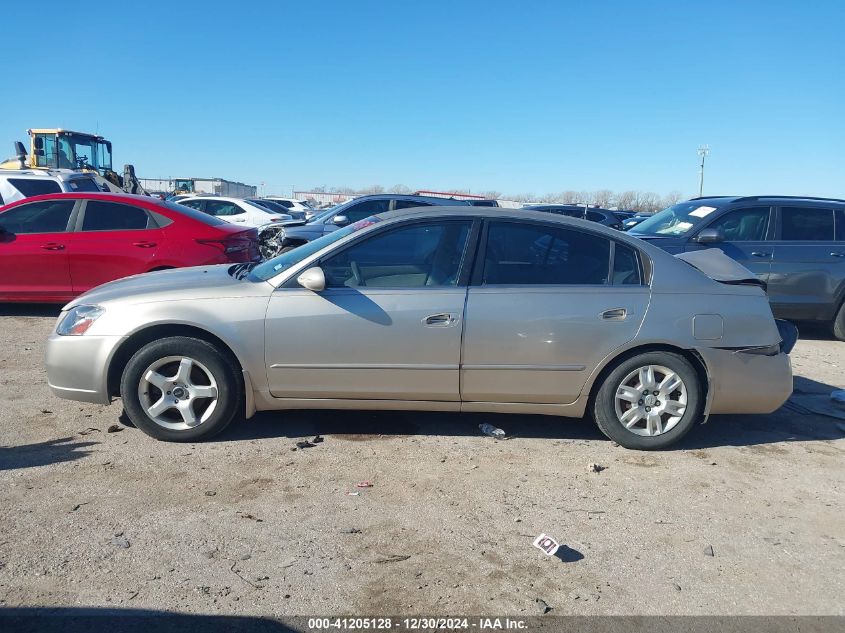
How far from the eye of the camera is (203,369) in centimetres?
443

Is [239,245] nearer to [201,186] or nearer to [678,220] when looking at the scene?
[678,220]

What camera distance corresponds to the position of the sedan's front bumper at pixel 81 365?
4.44 metres

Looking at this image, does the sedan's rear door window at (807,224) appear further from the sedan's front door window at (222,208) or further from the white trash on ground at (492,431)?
the sedan's front door window at (222,208)

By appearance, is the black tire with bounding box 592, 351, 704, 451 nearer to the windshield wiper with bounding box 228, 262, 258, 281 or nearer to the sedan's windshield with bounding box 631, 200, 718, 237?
the windshield wiper with bounding box 228, 262, 258, 281

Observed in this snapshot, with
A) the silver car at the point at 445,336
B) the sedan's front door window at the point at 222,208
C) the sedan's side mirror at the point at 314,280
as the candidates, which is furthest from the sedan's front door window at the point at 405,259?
the sedan's front door window at the point at 222,208

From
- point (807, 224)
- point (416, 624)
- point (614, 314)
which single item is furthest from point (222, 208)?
point (416, 624)

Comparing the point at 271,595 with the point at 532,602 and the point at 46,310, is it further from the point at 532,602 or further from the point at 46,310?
the point at 46,310

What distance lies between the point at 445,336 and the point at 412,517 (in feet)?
4.13

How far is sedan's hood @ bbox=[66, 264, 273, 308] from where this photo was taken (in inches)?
177

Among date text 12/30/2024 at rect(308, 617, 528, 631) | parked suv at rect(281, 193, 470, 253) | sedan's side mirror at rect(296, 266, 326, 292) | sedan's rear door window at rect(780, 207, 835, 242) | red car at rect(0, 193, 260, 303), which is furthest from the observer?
parked suv at rect(281, 193, 470, 253)

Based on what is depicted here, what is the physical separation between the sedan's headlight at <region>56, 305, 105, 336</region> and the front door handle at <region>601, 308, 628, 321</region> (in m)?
3.35

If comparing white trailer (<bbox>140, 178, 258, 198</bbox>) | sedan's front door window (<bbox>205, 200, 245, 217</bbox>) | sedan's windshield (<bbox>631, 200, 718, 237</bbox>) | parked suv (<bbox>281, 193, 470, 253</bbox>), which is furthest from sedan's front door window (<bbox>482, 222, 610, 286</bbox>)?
white trailer (<bbox>140, 178, 258, 198</bbox>)

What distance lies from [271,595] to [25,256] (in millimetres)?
6816

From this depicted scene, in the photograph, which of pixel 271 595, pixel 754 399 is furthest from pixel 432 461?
pixel 754 399
